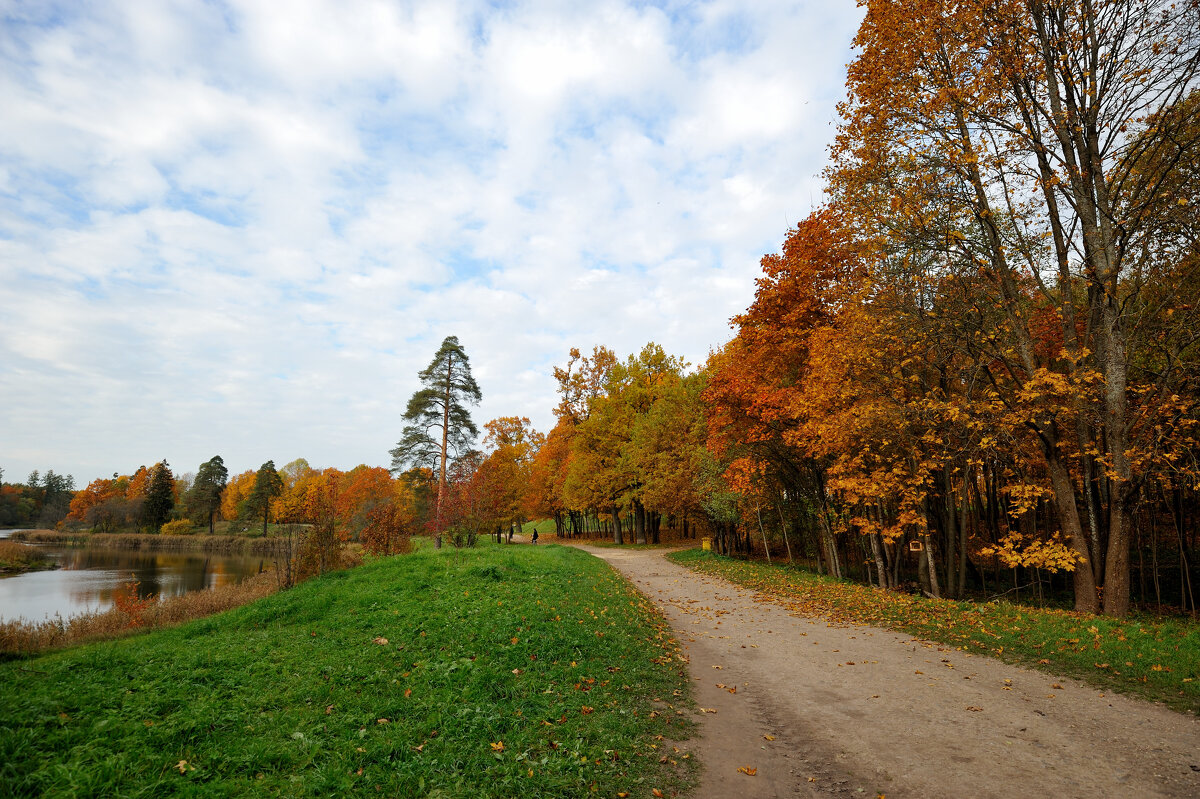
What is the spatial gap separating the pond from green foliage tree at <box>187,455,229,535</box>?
1529 cm

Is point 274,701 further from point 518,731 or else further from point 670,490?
point 670,490

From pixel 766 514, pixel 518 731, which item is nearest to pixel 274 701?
pixel 518 731

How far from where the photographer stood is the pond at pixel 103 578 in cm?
1867

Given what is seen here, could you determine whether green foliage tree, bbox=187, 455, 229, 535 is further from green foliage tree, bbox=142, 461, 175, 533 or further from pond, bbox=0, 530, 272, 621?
pond, bbox=0, 530, 272, 621

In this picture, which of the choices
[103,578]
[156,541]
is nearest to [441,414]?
[103,578]

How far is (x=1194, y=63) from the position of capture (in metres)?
9.20

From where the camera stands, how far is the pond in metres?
18.7

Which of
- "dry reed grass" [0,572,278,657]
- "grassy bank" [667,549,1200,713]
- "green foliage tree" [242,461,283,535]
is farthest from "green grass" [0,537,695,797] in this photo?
"green foliage tree" [242,461,283,535]

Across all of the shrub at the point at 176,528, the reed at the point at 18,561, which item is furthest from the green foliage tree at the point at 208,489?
the reed at the point at 18,561

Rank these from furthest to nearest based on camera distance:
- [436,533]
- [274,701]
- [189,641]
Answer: [436,533], [189,641], [274,701]

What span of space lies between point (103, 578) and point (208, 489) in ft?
128

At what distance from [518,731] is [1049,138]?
1435 centimetres

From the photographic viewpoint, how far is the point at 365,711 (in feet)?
18.0

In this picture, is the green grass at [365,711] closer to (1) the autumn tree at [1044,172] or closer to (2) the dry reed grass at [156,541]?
(1) the autumn tree at [1044,172]
